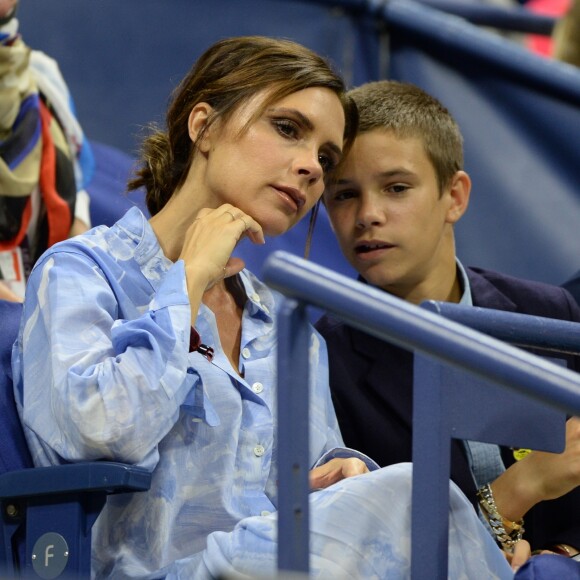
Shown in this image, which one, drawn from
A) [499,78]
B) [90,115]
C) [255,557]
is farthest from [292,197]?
[499,78]

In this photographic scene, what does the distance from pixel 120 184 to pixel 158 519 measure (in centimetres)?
145

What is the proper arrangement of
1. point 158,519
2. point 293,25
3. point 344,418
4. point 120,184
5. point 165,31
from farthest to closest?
point 293,25, point 165,31, point 120,184, point 344,418, point 158,519

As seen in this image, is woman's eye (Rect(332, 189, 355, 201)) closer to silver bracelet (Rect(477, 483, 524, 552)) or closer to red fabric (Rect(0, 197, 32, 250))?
silver bracelet (Rect(477, 483, 524, 552))

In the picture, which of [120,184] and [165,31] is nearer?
[120,184]

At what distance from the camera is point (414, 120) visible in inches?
88.9

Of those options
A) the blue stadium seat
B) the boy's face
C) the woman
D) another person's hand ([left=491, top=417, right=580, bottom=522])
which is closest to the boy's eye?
the boy's face

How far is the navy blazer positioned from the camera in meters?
1.95

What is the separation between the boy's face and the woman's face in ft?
0.80

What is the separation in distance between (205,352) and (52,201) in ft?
3.17

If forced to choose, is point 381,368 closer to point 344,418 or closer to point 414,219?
point 344,418

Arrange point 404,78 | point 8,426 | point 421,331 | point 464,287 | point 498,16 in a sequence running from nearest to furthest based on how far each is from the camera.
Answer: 1. point 421,331
2. point 8,426
3. point 464,287
4. point 404,78
5. point 498,16

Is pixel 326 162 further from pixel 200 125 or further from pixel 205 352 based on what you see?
pixel 205 352

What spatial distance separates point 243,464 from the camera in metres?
1.75

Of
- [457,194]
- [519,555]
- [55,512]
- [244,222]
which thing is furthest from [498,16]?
[55,512]
